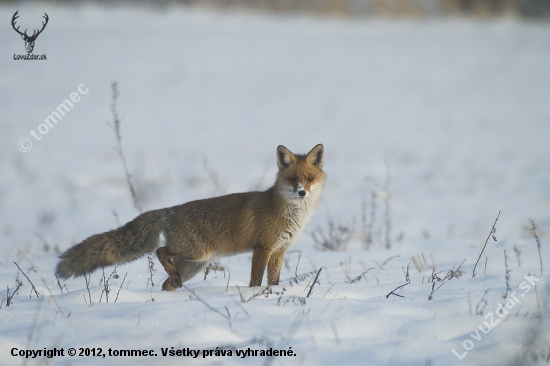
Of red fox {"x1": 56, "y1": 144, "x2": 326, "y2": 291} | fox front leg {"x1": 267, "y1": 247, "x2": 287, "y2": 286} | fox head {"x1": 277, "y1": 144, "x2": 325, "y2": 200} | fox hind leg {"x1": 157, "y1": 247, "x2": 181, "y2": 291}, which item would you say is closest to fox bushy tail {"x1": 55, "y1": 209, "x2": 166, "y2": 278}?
red fox {"x1": 56, "y1": 144, "x2": 326, "y2": 291}

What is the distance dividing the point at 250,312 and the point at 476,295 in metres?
1.88

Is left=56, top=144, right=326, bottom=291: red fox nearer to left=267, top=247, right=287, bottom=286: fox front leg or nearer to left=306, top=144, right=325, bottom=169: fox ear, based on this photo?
left=267, top=247, right=287, bottom=286: fox front leg

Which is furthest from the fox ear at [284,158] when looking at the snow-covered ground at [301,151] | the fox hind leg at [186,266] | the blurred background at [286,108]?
the blurred background at [286,108]

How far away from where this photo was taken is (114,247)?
16.8 feet

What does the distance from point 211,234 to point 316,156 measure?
156 cm

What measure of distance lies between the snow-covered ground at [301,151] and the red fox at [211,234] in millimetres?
372

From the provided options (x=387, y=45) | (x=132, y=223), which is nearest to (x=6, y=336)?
(x=132, y=223)

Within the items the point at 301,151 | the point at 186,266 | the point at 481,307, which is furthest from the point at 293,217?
the point at 301,151

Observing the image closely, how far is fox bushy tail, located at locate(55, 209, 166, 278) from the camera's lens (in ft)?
16.3

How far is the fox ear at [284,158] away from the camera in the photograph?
5.73 metres

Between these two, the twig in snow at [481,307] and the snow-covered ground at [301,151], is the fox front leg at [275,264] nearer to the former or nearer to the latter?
the snow-covered ground at [301,151]

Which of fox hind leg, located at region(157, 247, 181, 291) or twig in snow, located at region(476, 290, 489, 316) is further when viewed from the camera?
fox hind leg, located at region(157, 247, 181, 291)

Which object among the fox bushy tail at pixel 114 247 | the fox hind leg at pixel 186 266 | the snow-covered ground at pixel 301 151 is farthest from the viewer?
the fox hind leg at pixel 186 266

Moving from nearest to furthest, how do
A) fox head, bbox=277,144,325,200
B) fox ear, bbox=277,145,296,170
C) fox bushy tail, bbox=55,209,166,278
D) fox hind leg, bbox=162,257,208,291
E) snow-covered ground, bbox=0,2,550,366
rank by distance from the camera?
snow-covered ground, bbox=0,2,550,366 → fox bushy tail, bbox=55,209,166,278 → fox head, bbox=277,144,325,200 → fox hind leg, bbox=162,257,208,291 → fox ear, bbox=277,145,296,170
